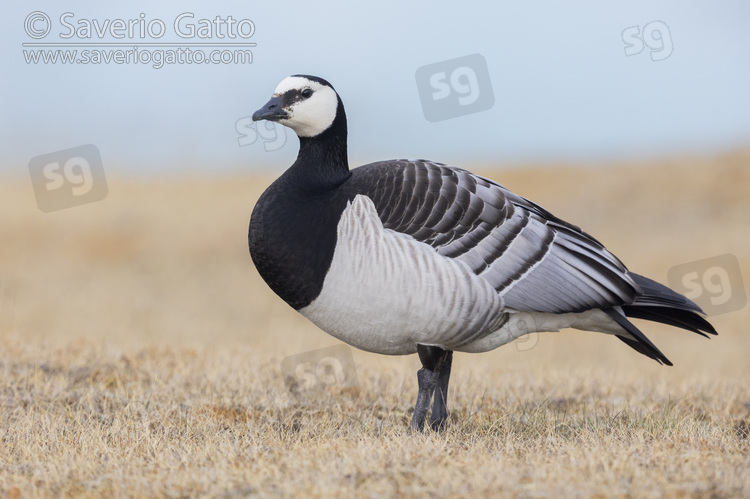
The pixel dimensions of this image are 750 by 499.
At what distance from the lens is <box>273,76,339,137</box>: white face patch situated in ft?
22.4

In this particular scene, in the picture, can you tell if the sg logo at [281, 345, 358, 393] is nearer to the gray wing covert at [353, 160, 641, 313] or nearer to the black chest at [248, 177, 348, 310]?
the black chest at [248, 177, 348, 310]

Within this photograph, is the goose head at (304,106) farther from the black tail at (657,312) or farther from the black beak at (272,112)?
the black tail at (657,312)

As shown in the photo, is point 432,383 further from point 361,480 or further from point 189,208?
point 189,208

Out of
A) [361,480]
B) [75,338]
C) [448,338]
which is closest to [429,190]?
[448,338]

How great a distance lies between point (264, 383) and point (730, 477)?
491 centimetres

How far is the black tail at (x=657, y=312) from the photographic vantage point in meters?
6.92

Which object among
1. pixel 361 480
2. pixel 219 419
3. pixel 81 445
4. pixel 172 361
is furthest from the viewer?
pixel 172 361

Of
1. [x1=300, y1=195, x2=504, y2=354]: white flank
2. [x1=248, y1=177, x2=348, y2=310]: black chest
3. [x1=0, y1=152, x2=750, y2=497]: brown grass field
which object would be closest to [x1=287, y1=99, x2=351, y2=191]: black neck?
[x1=248, y1=177, x2=348, y2=310]: black chest

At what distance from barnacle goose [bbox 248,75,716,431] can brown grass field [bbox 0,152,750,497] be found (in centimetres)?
80

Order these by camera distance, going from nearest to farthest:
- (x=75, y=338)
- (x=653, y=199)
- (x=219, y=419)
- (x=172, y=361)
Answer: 1. (x=219, y=419)
2. (x=172, y=361)
3. (x=75, y=338)
4. (x=653, y=199)

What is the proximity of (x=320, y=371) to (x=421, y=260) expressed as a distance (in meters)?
3.18

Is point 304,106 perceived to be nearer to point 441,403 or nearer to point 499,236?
point 499,236

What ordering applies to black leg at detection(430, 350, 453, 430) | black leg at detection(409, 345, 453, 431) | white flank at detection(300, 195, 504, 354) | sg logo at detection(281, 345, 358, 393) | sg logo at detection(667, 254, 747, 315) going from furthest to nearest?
sg logo at detection(667, 254, 747, 315) < sg logo at detection(281, 345, 358, 393) < black leg at detection(430, 350, 453, 430) < black leg at detection(409, 345, 453, 431) < white flank at detection(300, 195, 504, 354)

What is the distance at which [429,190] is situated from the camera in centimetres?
657
